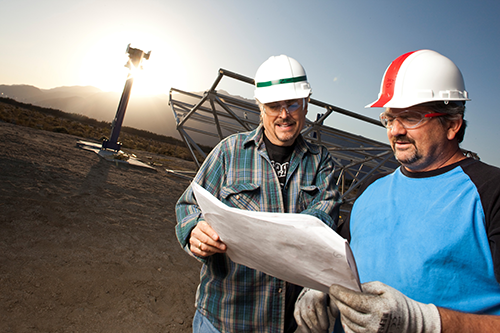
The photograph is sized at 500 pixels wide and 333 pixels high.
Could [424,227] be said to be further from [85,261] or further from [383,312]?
[85,261]

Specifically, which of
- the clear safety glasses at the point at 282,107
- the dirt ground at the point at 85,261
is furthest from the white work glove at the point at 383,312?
the dirt ground at the point at 85,261

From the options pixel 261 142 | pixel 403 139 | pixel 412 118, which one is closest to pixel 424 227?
pixel 403 139

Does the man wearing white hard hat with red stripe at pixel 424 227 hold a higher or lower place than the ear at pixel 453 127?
lower

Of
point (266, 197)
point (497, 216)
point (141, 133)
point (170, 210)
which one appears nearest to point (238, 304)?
point (266, 197)

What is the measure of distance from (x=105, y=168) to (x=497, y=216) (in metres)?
11.8

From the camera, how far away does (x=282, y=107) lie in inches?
71.7

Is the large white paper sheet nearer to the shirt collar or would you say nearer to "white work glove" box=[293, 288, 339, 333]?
"white work glove" box=[293, 288, 339, 333]

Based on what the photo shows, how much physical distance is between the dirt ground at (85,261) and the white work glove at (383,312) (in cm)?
289

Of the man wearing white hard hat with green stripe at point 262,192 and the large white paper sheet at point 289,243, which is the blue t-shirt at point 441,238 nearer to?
the man wearing white hard hat with green stripe at point 262,192

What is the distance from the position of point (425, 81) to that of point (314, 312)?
53.0 inches

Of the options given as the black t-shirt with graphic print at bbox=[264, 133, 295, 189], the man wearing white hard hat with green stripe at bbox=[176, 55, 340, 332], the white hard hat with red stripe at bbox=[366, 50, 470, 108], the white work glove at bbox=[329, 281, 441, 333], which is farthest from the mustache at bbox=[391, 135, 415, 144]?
the white work glove at bbox=[329, 281, 441, 333]

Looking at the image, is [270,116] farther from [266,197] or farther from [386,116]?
[386,116]

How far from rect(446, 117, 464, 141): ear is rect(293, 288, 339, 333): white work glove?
104cm

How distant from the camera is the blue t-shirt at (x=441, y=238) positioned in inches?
42.9
